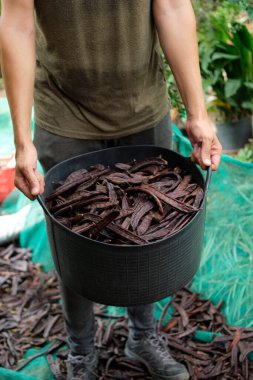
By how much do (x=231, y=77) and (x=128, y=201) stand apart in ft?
9.63

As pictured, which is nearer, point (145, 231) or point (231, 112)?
point (145, 231)

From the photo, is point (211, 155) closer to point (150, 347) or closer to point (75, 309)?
point (75, 309)

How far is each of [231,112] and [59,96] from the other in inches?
116

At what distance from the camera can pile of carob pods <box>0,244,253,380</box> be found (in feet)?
8.16

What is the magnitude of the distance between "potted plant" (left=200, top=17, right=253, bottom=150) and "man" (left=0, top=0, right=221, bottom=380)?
2082mm

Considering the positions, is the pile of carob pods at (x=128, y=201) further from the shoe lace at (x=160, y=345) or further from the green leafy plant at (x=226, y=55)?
the green leafy plant at (x=226, y=55)

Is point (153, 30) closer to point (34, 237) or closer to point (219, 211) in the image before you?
point (219, 211)

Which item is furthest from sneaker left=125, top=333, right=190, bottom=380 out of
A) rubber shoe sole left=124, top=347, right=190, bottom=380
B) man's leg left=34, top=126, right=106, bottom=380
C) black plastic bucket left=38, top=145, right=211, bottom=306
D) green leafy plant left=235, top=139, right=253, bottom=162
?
green leafy plant left=235, top=139, right=253, bottom=162

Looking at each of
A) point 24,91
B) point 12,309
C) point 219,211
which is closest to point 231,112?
point 219,211

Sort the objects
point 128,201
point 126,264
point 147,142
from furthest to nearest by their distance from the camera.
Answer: point 147,142, point 128,201, point 126,264

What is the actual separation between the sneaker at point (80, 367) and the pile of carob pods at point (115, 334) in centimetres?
10

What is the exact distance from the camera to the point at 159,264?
1647 millimetres

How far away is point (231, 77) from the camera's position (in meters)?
4.44

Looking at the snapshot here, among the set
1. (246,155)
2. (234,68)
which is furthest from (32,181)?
(234,68)
